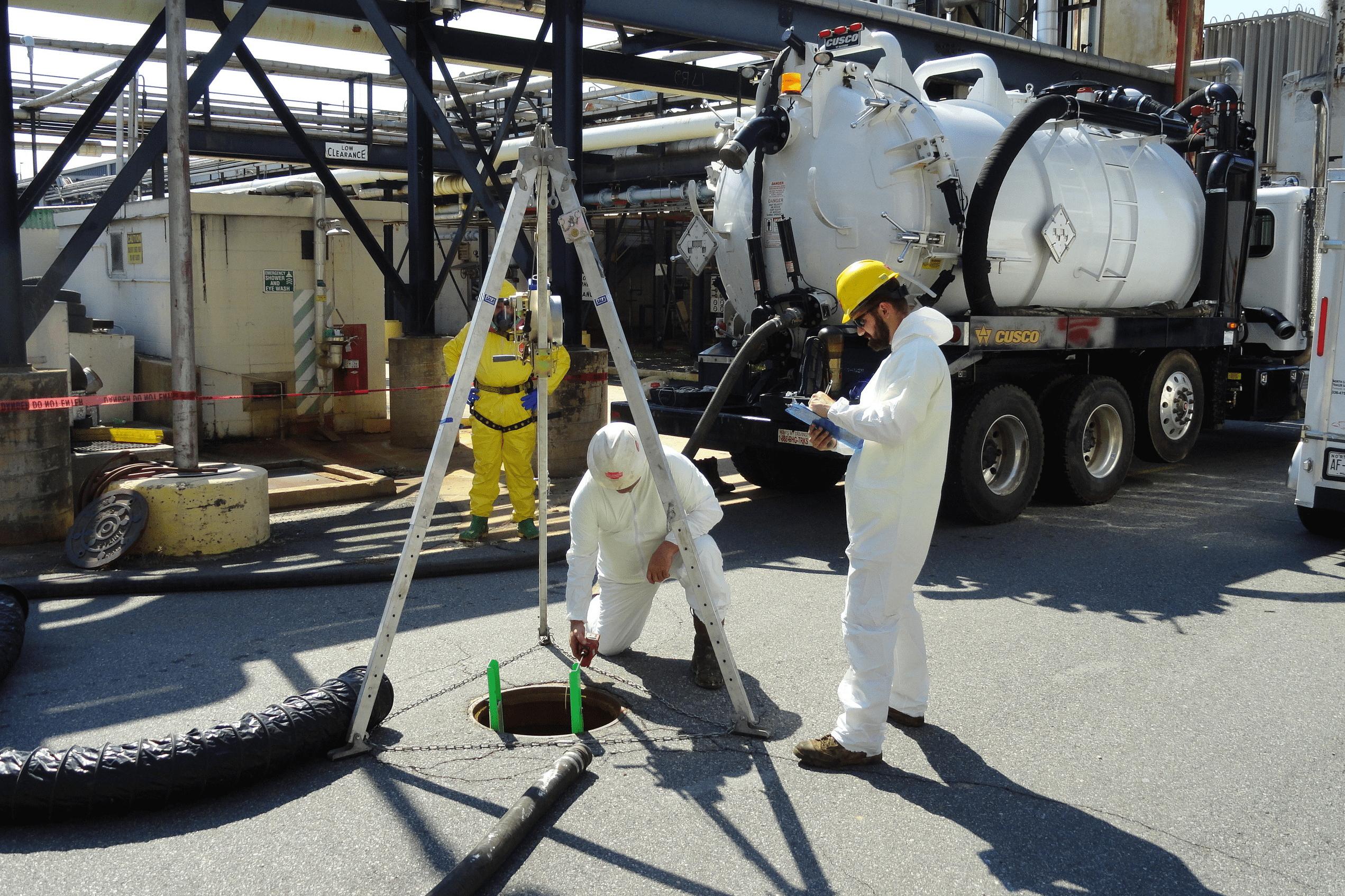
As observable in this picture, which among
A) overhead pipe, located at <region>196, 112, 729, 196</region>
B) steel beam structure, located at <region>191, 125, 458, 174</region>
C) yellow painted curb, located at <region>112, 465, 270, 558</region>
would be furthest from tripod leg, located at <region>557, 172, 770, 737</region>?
steel beam structure, located at <region>191, 125, 458, 174</region>

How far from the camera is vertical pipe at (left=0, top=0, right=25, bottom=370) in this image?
7.35 meters

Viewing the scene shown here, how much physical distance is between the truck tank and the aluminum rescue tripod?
353 centimetres

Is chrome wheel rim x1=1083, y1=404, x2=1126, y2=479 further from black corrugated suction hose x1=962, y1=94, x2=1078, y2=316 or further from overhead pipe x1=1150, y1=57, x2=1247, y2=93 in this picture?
overhead pipe x1=1150, y1=57, x2=1247, y2=93

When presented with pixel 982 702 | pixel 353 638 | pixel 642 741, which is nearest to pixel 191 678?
pixel 353 638

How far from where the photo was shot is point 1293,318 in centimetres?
1127

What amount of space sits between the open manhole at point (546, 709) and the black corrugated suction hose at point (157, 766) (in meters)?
0.84

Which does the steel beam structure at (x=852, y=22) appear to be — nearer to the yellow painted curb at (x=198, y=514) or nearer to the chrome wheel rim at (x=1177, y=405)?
the chrome wheel rim at (x=1177, y=405)

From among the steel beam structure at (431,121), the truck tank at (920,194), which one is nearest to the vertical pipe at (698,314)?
the steel beam structure at (431,121)

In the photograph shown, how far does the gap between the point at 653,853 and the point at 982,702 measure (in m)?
1.90

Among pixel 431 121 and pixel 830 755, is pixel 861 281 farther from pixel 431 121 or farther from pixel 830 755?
pixel 431 121

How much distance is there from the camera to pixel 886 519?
4.22 m

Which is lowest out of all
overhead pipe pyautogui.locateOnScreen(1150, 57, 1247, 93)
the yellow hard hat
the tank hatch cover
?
the yellow hard hat

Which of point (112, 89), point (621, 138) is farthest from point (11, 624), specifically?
point (621, 138)

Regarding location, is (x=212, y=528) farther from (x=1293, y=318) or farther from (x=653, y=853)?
(x=1293, y=318)
